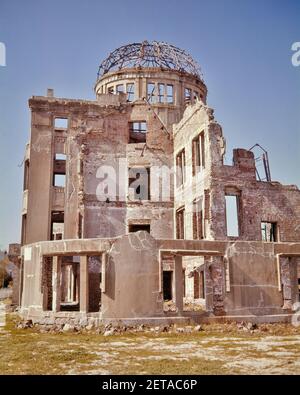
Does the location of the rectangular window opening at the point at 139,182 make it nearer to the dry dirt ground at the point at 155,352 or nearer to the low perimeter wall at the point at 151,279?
the low perimeter wall at the point at 151,279

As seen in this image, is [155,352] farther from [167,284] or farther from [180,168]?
[180,168]

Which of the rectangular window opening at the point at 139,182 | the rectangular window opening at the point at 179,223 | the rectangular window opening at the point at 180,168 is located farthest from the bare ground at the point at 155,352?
the rectangular window opening at the point at 139,182

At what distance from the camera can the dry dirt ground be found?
804 centimetres

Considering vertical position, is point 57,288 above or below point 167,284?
below

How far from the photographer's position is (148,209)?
83.2 feet

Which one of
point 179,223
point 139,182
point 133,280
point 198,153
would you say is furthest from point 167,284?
point 133,280

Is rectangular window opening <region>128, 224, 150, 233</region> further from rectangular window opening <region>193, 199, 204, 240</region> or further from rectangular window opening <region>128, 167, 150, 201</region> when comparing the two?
rectangular window opening <region>193, 199, 204, 240</region>

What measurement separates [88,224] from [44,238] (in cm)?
263

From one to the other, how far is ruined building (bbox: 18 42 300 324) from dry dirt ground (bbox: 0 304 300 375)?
64.1 inches

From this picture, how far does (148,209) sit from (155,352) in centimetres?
1578

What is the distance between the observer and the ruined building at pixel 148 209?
14.5m

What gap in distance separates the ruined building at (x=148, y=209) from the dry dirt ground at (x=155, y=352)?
5.34 ft
